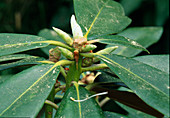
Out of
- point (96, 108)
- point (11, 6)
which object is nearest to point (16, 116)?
point (96, 108)

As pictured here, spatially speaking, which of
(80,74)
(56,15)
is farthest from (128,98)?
(56,15)

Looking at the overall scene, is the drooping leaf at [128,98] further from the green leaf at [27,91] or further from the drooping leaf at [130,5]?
the drooping leaf at [130,5]

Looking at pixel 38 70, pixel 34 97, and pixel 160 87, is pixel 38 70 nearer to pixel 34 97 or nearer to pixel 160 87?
pixel 34 97

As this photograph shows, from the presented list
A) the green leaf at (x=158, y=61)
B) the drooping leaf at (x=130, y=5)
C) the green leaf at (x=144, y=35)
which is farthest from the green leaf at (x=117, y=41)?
the drooping leaf at (x=130, y=5)

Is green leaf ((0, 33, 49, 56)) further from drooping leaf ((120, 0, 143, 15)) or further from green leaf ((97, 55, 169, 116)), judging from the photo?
drooping leaf ((120, 0, 143, 15))

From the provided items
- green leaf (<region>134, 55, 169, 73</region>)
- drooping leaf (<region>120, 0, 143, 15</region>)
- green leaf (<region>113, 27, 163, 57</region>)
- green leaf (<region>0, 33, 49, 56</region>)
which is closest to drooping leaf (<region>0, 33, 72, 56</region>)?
green leaf (<region>0, 33, 49, 56</region>)

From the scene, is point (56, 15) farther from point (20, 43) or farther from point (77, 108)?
point (77, 108)

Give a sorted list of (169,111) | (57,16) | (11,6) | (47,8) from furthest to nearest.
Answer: (11,6)
(47,8)
(57,16)
(169,111)
